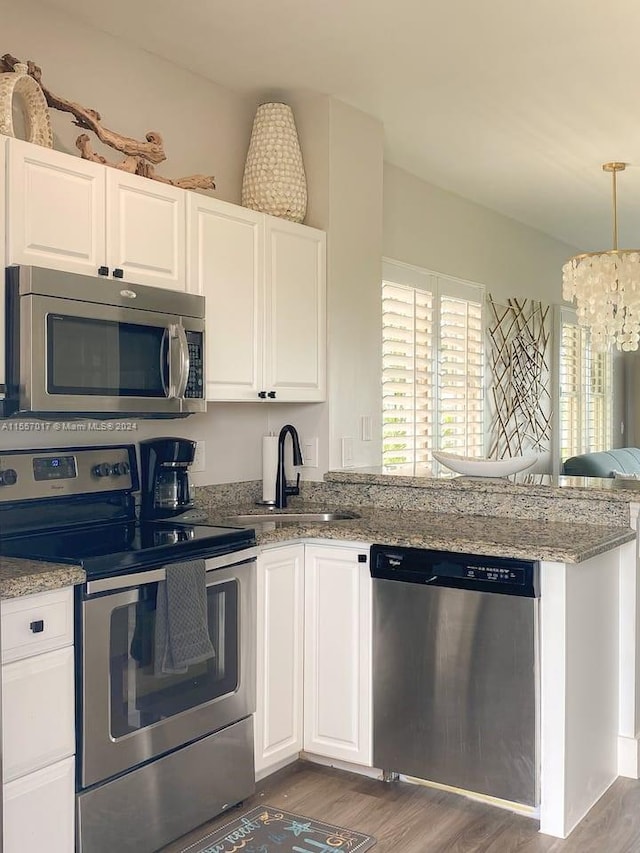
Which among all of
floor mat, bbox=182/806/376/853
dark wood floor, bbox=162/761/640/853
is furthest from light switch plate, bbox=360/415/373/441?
floor mat, bbox=182/806/376/853

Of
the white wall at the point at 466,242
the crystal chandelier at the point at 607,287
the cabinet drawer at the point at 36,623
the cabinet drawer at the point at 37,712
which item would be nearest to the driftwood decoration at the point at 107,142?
the cabinet drawer at the point at 36,623

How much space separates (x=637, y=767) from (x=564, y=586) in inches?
36.7

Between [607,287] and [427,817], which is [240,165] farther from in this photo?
[427,817]

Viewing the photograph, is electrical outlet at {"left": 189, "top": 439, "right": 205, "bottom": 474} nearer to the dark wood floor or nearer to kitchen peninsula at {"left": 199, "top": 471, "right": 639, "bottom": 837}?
kitchen peninsula at {"left": 199, "top": 471, "right": 639, "bottom": 837}

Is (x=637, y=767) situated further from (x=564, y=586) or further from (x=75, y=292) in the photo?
(x=75, y=292)

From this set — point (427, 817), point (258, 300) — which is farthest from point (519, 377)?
point (427, 817)

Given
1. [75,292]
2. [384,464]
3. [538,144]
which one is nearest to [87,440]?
[75,292]

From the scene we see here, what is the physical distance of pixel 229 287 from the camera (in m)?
3.25

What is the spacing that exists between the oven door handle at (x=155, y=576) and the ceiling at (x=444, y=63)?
1853 mm

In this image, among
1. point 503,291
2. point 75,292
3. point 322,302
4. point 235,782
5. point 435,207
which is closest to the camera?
point 75,292

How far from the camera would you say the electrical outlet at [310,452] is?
3.82m

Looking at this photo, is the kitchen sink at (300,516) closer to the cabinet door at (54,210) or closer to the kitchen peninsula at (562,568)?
the kitchen peninsula at (562,568)

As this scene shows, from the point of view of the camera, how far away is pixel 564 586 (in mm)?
2592

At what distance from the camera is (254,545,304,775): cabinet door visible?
116 inches
